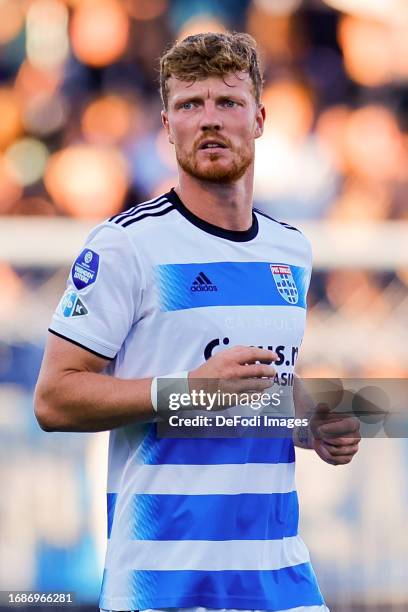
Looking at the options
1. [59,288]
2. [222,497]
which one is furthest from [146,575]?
[59,288]

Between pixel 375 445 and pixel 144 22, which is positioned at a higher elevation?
pixel 144 22

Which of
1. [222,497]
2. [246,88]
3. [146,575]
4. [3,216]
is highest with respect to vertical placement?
[3,216]

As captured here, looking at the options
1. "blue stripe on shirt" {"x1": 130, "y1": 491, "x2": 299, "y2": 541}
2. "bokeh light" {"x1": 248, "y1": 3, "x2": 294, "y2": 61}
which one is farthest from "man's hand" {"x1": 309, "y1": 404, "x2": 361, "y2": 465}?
"bokeh light" {"x1": 248, "y1": 3, "x2": 294, "y2": 61}

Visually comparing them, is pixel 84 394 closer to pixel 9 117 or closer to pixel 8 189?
pixel 8 189

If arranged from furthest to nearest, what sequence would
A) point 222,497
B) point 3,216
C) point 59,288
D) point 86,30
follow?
point 86,30 → point 3,216 → point 59,288 → point 222,497

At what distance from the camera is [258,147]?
305 inches

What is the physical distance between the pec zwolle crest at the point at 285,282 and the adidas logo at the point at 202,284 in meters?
0.19

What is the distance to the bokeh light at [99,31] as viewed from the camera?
8031 millimetres

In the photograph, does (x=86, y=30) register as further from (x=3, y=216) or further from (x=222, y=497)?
(x=222, y=497)

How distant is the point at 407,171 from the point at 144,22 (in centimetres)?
208

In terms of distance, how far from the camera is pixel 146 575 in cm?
250

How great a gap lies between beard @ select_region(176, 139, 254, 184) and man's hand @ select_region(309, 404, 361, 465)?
60cm

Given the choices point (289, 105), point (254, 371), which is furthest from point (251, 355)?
point (289, 105)

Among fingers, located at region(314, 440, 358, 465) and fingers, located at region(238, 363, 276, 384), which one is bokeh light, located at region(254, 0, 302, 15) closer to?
fingers, located at region(314, 440, 358, 465)
